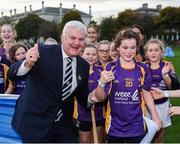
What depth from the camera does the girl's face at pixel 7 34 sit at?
8.52m

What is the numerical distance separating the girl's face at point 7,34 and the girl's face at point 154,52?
10.8 feet

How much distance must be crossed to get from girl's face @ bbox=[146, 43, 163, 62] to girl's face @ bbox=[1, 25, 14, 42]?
328cm

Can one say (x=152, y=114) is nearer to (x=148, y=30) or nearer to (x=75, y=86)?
(x=75, y=86)

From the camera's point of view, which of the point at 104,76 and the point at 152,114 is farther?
the point at 152,114

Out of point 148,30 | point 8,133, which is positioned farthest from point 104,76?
point 148,30

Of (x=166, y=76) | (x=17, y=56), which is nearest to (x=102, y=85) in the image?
(x=166, y=76)

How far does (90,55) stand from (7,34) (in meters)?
2.61

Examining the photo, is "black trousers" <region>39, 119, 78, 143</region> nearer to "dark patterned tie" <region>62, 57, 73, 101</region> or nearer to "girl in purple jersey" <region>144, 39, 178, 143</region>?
"dark patterned tie" <region>62, 57, 73, 101</region>

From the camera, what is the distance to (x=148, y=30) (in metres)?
88.8

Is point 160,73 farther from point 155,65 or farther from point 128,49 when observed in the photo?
point 128,49

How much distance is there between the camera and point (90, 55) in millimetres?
6582

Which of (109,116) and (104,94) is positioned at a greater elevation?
(104,94)

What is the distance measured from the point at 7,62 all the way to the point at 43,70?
365 centimetres

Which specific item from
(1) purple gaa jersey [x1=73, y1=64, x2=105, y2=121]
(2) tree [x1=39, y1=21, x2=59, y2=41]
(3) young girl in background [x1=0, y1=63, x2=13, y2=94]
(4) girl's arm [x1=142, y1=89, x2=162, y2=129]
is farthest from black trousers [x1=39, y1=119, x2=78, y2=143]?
(2) tree [x1=39, y1=21, x2=59, y2=41]
